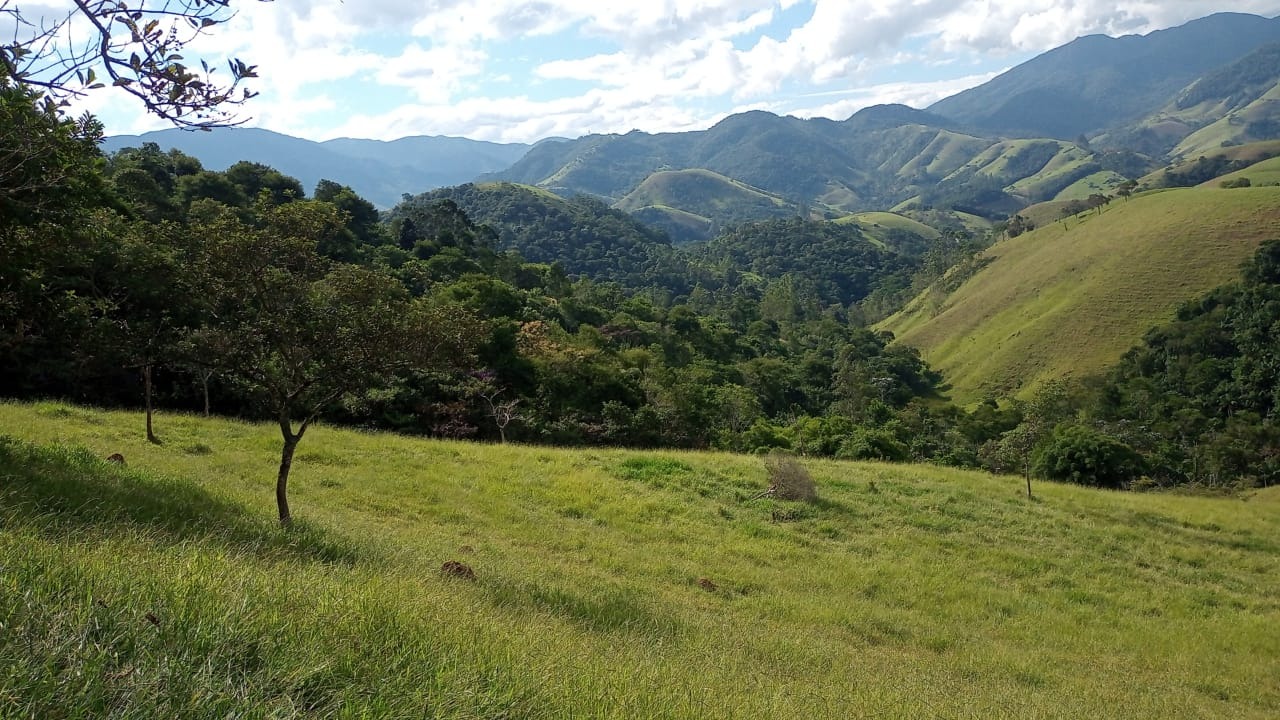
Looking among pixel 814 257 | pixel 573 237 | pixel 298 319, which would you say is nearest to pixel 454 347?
pixel 298 319

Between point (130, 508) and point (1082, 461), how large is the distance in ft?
95.1

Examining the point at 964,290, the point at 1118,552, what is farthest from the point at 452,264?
the point at 964,290

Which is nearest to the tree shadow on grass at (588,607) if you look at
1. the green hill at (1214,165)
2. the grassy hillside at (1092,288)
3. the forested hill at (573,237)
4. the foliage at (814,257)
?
the grassy hillside at (1092,288)

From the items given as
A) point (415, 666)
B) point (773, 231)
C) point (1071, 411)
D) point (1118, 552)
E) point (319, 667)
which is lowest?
point (1071, 411)

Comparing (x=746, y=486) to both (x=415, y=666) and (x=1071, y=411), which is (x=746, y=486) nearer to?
(x=415, y=666)

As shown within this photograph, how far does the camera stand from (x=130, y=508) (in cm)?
744

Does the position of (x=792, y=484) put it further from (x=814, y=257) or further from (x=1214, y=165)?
(x=1214, y=165)

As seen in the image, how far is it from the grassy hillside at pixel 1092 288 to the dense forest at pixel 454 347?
6140mm

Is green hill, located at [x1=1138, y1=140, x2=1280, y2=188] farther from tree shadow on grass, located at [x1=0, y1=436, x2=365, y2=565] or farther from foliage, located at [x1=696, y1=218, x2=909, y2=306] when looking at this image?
tree shadow on grass, located at [x1=0, y1=436, x2=365, y2=565]

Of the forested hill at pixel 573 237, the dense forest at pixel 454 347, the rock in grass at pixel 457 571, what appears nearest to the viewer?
the rock in grass at pixel 457 571

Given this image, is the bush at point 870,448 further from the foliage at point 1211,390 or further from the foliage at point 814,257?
the foliage at point 814,257

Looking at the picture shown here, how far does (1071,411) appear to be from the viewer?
71.1m

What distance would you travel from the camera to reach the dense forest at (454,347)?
30.4ft

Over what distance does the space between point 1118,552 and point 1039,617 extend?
5.74 metres
